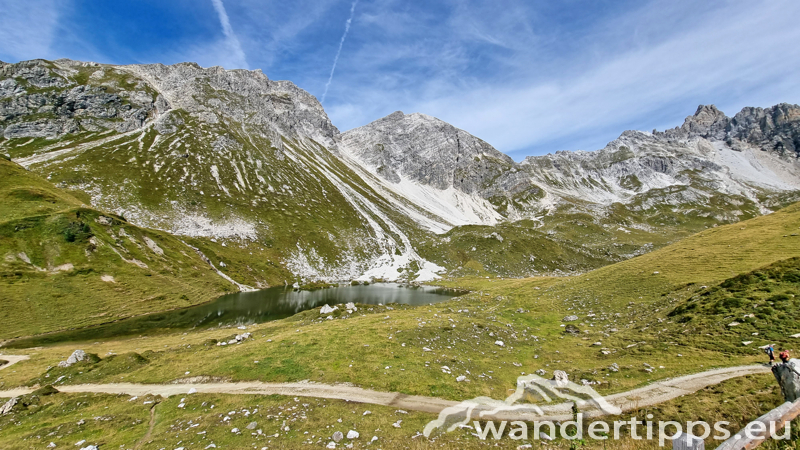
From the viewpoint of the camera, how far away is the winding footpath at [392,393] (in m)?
15.9

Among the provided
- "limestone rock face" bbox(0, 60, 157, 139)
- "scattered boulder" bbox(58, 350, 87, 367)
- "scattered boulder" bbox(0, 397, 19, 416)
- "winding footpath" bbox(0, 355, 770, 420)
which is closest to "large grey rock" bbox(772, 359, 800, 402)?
"winding footpath" bbox(0, 355, 770, 420)

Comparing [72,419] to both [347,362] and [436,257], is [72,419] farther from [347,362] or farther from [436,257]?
[436,257]

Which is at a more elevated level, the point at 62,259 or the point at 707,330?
the point at 62,259

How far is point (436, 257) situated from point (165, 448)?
130184 mm

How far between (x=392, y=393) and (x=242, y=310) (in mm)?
56187

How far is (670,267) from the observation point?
133 ft

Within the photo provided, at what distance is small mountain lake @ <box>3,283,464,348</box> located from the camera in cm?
5028

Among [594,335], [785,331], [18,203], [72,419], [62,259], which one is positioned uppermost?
[18,203]

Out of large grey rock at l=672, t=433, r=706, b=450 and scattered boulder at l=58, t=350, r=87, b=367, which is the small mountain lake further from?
large grey rock at l=672, t=433, r=706, b=450

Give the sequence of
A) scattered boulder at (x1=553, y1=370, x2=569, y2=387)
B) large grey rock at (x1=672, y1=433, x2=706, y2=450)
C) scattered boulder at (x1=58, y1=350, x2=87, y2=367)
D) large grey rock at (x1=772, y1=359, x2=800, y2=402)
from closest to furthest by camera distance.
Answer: large grey rock at (x1=672, y1=433, x2=706, y2=450), large grey rock at (x1=772, y1=359, x2=800, y2=402), scattered boulder at (x1=553, y1=370, x2=569, y2=387), scattered boulder at (x1=58, y1=350, x2=87, y2=367)

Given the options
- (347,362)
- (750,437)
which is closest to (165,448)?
(347,362)

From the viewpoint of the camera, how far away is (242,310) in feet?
217

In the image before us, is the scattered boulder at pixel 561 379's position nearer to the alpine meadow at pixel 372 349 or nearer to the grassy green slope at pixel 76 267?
the alpine meadow at pixel 372 349

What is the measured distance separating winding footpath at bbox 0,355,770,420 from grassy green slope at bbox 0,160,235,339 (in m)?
40.0
